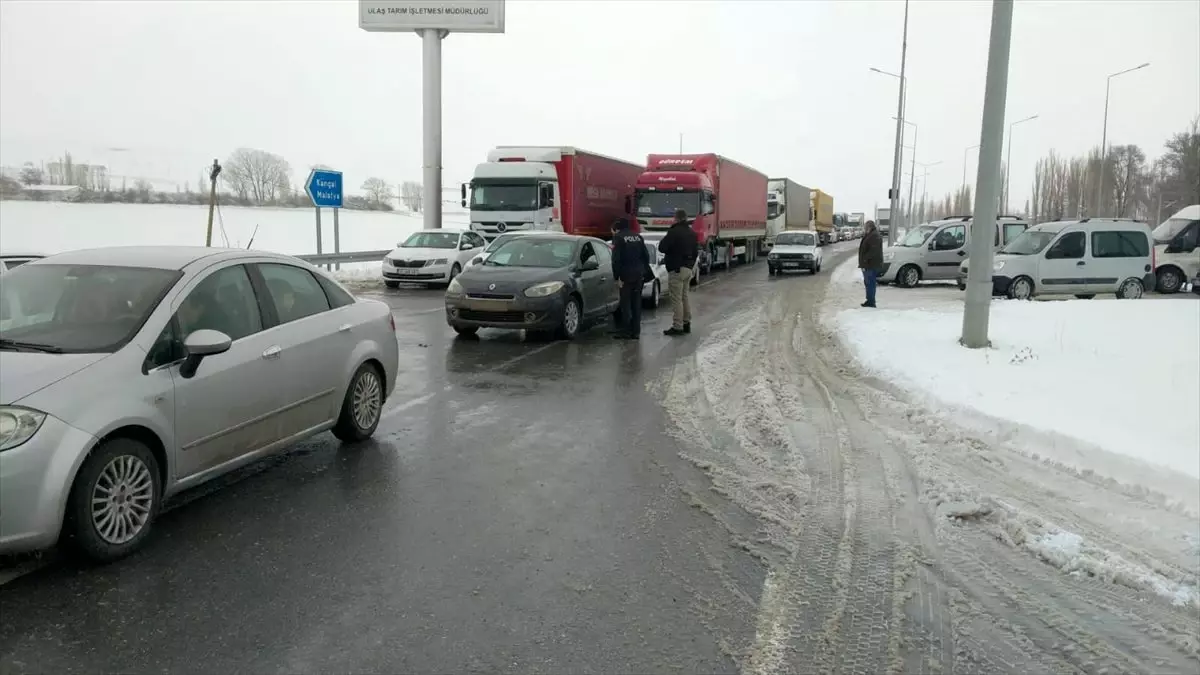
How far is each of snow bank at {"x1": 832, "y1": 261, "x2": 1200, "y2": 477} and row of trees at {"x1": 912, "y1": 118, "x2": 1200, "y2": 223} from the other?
184 ft

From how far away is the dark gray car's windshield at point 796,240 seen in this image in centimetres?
3206

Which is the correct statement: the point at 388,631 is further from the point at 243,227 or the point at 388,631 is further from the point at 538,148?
the point at 243,227

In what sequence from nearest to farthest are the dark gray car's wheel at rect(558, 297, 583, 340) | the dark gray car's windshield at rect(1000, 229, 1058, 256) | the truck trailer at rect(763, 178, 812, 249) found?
the dark gray car's wheel at rect(558, 297, 583, 340) → the dark gray car's windshield at rect(1000, 229, 1058, 256) → the truck trailer at rect(763, 178, 812, 249)

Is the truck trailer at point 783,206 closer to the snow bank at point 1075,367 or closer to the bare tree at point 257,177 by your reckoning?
the bare tree at point 257,177

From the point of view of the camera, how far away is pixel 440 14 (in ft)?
106

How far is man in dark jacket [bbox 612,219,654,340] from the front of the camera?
42.8 feet

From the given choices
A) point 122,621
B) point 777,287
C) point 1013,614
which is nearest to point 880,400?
point 1013,614

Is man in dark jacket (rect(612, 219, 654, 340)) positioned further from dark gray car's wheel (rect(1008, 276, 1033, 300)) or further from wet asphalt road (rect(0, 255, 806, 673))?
dark gray car's wheel (rect(1008, 276, 1033, 300))

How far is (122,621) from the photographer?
361 cm

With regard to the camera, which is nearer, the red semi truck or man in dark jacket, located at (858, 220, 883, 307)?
man in dark jacket, located at (858, 220, 883, 307)

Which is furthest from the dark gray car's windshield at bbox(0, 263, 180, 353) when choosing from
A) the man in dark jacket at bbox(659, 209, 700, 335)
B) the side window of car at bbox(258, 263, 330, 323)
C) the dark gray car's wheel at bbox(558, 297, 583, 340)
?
the man in dark jacket at bbox(659, 209, 700, 335)

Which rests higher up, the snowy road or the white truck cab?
the white truck cab

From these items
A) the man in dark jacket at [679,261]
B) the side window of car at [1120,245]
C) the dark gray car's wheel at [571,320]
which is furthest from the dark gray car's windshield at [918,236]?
the dark gray car's wheel at [571,320]

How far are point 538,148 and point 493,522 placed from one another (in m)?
21.3
